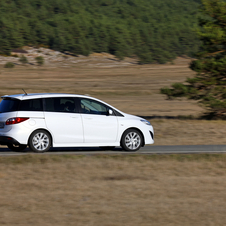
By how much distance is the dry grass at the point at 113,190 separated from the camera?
6516 mm

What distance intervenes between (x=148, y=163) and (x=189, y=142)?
6.10m

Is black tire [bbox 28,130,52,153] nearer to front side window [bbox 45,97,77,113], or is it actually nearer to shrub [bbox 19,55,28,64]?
front side window [bbox 45,97,77,113]

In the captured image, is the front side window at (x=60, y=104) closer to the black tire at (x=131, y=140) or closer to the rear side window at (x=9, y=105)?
the rear side window at (x=9, y=105)

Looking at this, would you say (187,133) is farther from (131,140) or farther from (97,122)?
(97,122)

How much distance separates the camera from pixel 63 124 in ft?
39.3

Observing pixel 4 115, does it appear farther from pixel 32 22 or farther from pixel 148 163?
pixel 32 22

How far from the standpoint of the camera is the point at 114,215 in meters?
6.63

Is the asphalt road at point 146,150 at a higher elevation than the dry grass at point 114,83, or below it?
below

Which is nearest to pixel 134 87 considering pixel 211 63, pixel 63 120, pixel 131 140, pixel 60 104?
pixel 211 63

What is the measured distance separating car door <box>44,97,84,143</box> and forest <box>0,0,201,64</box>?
53.1 meters

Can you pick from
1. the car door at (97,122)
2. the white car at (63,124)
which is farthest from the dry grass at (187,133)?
the car door at (97,122)

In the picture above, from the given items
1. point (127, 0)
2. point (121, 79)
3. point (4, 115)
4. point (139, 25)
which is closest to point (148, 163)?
point (4, 115)

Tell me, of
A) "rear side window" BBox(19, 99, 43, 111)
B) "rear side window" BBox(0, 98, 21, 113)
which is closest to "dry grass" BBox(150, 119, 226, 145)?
"rear side window" BBox(19, 99, 43, 111)

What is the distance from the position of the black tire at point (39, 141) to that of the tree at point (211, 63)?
15169 millimetres
